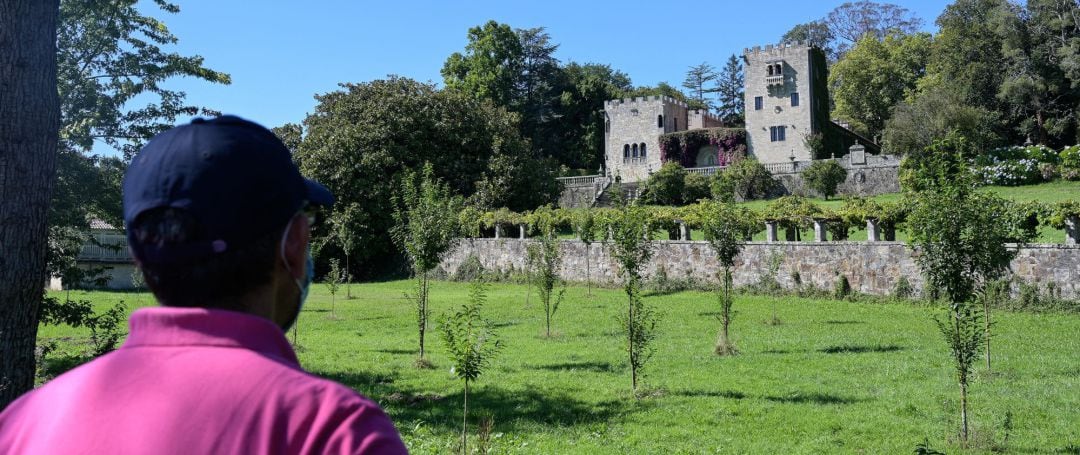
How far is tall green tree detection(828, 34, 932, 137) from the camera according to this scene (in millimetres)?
61219

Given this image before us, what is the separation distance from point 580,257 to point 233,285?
96.6ft

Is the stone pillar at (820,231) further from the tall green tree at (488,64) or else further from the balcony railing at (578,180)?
the tall green tree at (488,64)

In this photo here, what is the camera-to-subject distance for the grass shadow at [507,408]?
10.3 metres

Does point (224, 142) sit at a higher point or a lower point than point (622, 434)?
higher

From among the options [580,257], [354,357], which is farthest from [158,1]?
[580,257]

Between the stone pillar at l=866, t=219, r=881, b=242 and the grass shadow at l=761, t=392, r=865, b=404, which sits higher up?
the stone pillar at l=866, t=219, r=881, b=242

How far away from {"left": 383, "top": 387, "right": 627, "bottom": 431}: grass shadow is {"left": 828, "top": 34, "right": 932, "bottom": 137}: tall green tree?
2203 inches

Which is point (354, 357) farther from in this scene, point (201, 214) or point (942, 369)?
point (201, 214)

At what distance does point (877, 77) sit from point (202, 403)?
2606 inches

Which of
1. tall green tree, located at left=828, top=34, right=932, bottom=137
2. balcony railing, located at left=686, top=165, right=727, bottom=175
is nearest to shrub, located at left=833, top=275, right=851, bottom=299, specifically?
balcony railing, located at left=686, top=165, right=727, bottom=175

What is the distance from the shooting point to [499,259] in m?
34.3

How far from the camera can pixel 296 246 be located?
179 centimetres

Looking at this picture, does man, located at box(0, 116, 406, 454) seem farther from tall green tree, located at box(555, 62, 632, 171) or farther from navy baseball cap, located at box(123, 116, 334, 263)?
tall green tree, located at box(555, 62, 632, 171)

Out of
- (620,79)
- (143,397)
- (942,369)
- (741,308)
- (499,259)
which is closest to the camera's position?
(143,397)
